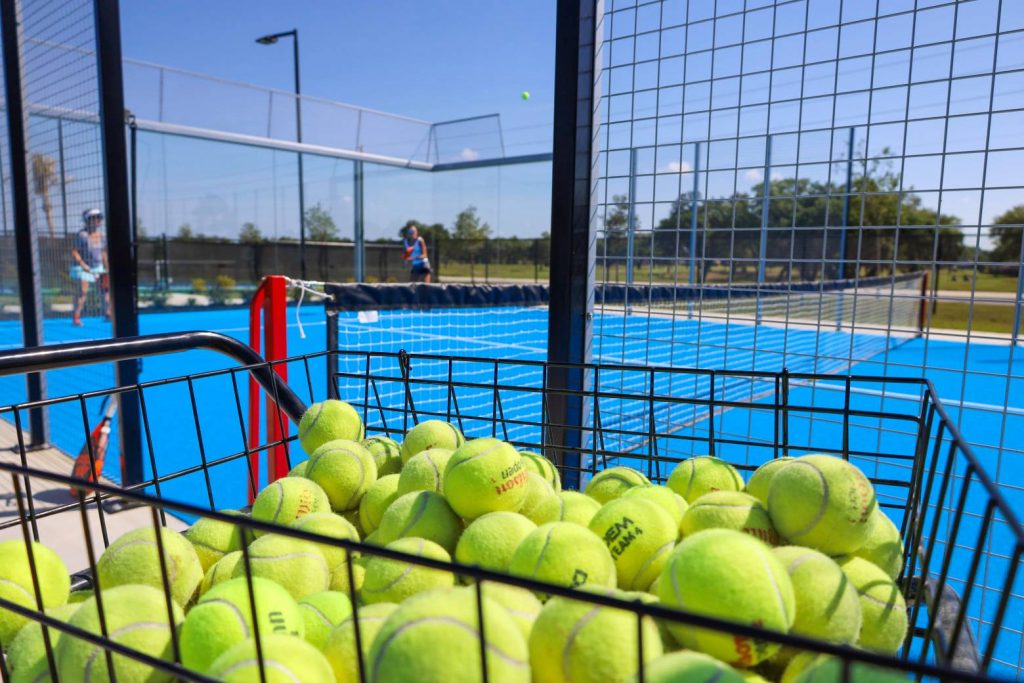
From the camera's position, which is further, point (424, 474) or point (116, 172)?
point (116, 172)

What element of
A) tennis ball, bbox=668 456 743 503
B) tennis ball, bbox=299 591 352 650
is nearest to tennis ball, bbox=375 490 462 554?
tennis ball, bbox=299 591 352 650

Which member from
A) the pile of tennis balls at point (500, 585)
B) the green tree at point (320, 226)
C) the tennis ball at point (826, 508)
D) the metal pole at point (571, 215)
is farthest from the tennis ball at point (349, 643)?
the green tree at point (320, 226)

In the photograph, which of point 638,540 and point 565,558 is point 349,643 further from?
point 638,540

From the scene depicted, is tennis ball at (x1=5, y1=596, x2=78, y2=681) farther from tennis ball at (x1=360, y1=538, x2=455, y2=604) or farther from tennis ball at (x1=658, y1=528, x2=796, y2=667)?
tennis ball at (x1=658, y1=528, x2=796, y2=667)

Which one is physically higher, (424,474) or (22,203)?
(22,203)

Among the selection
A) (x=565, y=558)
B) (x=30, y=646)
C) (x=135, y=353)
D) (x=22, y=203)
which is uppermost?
(x=22, y=203)

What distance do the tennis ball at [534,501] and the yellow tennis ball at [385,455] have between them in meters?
0.32

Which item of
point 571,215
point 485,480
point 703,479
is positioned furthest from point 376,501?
point 571,215

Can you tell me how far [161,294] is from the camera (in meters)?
14.5

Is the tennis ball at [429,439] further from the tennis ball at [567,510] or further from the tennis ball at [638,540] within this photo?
the tennis ball at [638,540]

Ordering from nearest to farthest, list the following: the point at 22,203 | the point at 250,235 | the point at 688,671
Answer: the point at 688,671 → the point at 22,203 → the point at 250,235

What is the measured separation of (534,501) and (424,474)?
0.56 feet

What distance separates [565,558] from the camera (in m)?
0.68

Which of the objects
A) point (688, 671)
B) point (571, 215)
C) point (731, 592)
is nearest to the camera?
point (688, 671)
